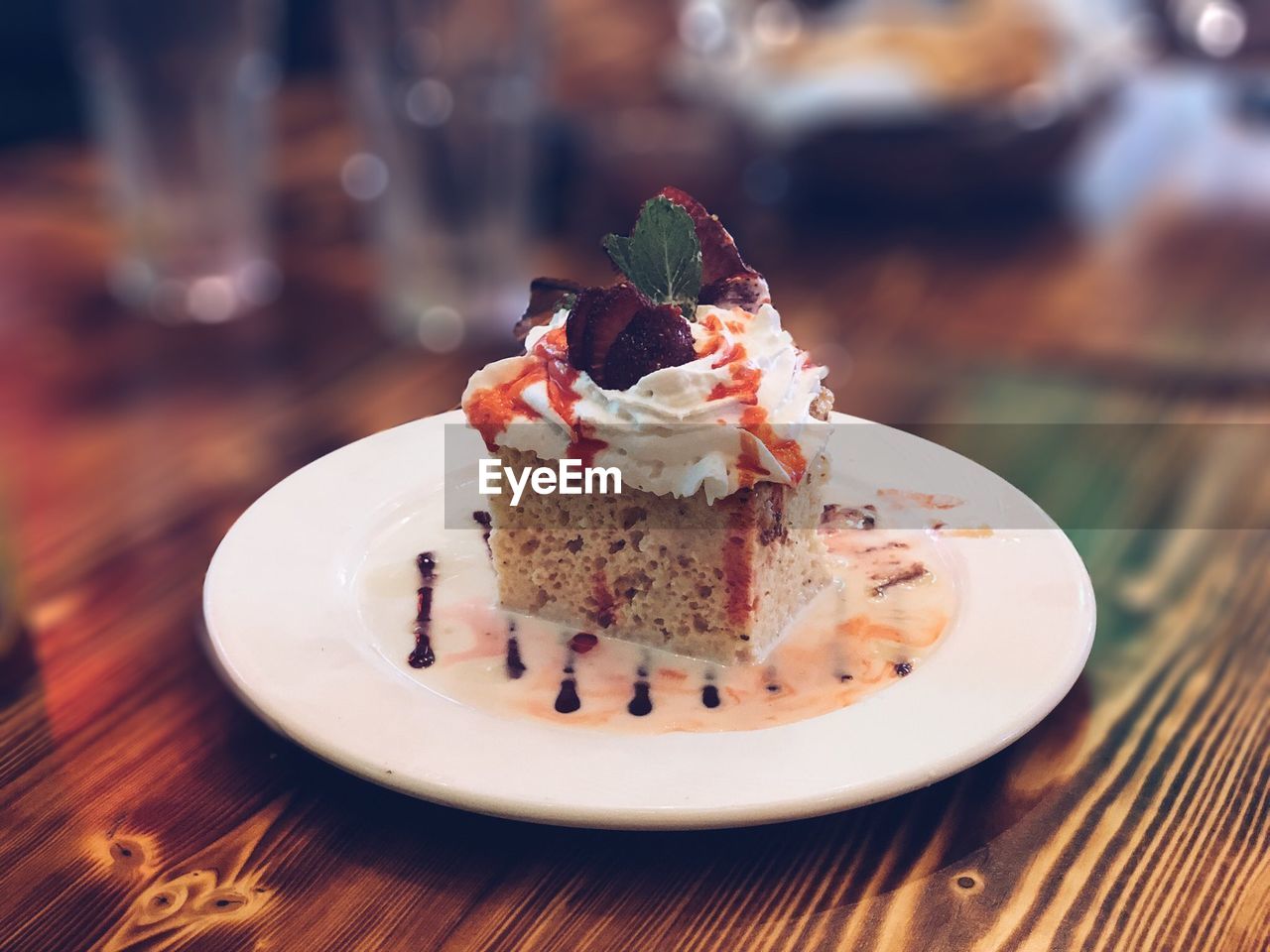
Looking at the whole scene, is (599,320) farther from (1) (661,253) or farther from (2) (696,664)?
(2) (696,664)

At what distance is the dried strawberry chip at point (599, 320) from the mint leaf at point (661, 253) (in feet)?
0.09

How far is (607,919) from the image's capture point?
0.74 metres

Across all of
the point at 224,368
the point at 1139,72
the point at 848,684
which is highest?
the point at 1139,72

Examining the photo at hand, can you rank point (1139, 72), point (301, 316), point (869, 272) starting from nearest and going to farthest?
point (301, 316) < point (869, 272) < point (1139, 72)

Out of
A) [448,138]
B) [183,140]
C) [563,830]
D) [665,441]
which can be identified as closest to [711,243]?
[665,441]

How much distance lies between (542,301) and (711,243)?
130 millimetres

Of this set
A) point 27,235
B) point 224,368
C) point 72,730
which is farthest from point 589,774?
point 27,235

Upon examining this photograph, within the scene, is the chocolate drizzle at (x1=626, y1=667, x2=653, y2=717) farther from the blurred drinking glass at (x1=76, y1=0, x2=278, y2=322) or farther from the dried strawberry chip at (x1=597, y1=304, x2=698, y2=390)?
the blurred drinking glass at (x1=76, y1=0, x2=278, y2=322)

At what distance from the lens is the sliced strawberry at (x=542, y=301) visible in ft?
3.14

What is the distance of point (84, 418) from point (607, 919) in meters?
1.10

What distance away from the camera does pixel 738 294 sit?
0.94 meters

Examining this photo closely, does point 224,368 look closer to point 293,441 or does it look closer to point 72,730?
point 293,441

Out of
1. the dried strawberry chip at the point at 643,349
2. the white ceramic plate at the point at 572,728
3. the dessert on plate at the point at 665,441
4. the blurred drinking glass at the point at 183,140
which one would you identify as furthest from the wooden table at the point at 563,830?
the blurred drinking glass at the point at 183,140

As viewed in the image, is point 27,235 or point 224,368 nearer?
point 224,368
